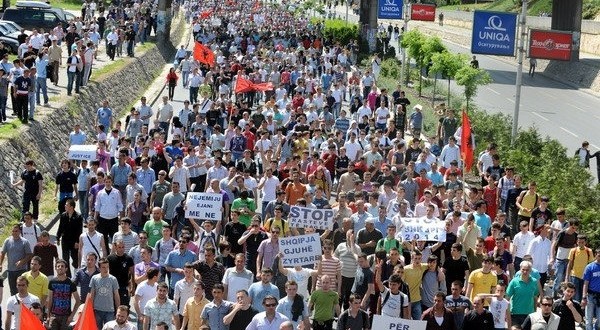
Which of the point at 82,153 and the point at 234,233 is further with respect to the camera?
the point at 82,153

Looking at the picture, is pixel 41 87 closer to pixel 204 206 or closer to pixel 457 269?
pixel 204 206

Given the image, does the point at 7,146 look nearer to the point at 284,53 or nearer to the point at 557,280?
the point at 557,280

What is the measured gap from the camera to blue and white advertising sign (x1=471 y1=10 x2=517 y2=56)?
35125mm

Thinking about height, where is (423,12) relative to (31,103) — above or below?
below

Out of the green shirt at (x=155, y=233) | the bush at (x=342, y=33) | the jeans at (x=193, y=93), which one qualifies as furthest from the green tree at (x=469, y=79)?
the bush at (x=342, y=33)

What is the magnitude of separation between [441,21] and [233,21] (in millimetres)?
42014

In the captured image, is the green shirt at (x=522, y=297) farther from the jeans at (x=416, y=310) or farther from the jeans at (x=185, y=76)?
the jeans at (x=185, y=76)

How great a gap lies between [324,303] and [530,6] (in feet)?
324

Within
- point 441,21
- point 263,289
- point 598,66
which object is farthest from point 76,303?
point 441,21

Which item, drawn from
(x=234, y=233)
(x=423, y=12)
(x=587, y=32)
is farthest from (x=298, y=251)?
(x=587, y=32)

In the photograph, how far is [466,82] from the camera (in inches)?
1534

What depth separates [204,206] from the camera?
63.9ft

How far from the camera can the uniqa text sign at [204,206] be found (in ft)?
63.6

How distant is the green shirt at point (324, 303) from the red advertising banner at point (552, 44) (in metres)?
38.8
